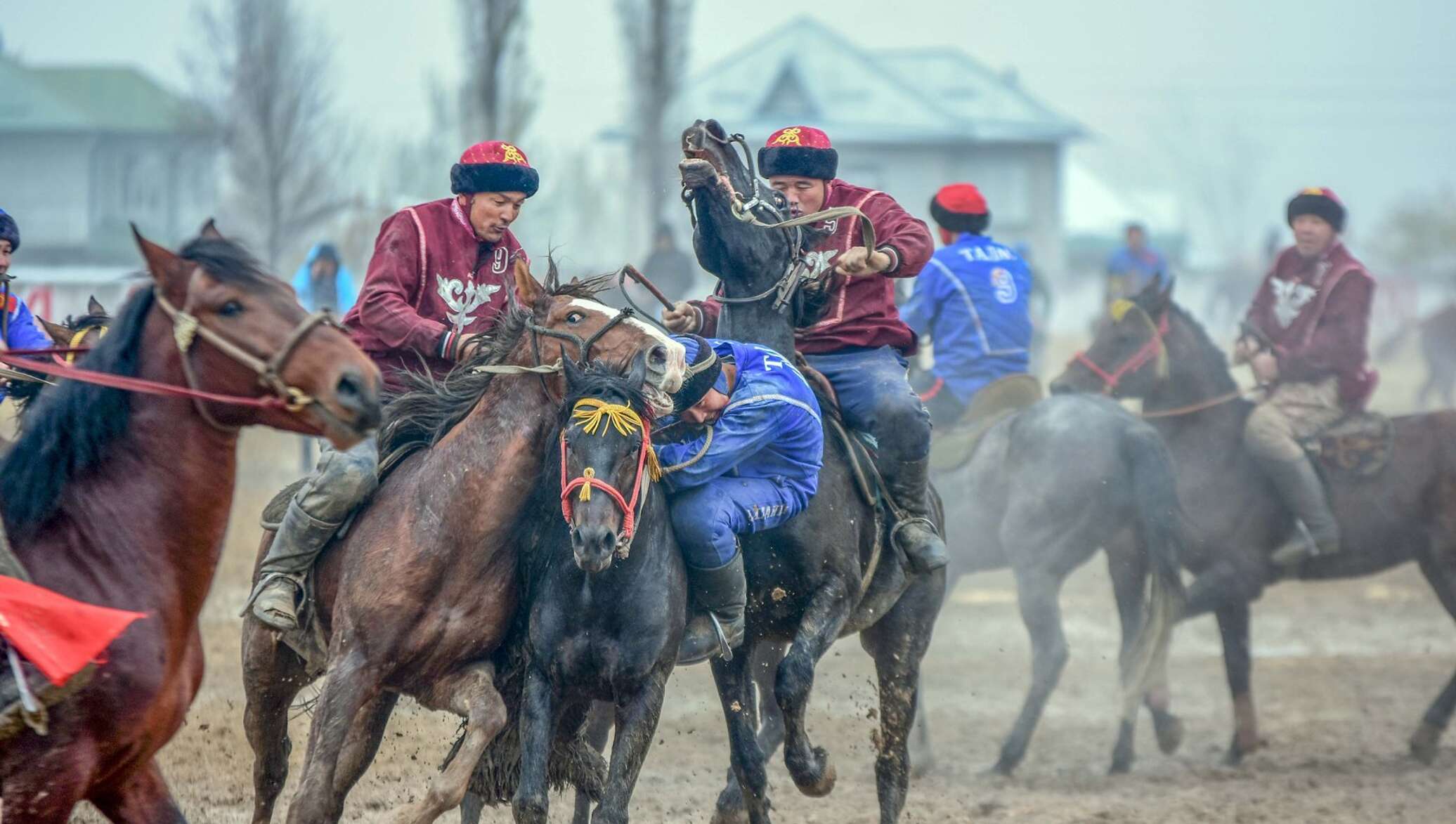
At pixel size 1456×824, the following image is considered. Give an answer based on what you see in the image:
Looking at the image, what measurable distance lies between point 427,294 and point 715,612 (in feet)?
5.12

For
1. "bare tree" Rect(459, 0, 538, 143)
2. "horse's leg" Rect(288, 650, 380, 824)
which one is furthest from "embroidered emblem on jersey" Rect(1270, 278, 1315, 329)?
"bare tree" Rect(459, 0, 538, 143)

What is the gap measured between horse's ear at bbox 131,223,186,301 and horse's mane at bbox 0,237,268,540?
0.06m

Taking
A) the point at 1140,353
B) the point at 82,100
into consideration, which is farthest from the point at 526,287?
the point at 82,100

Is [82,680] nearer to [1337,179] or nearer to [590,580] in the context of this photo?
[590,580]

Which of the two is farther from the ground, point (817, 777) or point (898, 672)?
point (898, 672)

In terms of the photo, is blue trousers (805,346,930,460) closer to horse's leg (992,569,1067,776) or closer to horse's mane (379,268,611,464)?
horse's mane (379,268,611,464)

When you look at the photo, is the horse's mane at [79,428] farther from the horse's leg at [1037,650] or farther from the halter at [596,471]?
the horse's leg at [1037,650]

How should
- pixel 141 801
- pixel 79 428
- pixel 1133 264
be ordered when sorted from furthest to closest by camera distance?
pixel 1133 264 < pixel 141 801 < pixel 79 428

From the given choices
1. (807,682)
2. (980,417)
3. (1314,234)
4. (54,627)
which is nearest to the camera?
(54,627)

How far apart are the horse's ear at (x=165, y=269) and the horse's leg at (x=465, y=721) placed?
160 cm

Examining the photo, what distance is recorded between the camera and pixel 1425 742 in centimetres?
824

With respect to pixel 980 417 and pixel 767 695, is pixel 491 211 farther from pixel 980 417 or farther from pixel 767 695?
pixel 980 417

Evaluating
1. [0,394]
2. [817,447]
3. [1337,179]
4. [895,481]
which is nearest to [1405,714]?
[895,481]

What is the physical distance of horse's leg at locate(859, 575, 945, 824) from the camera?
629 centimetres
